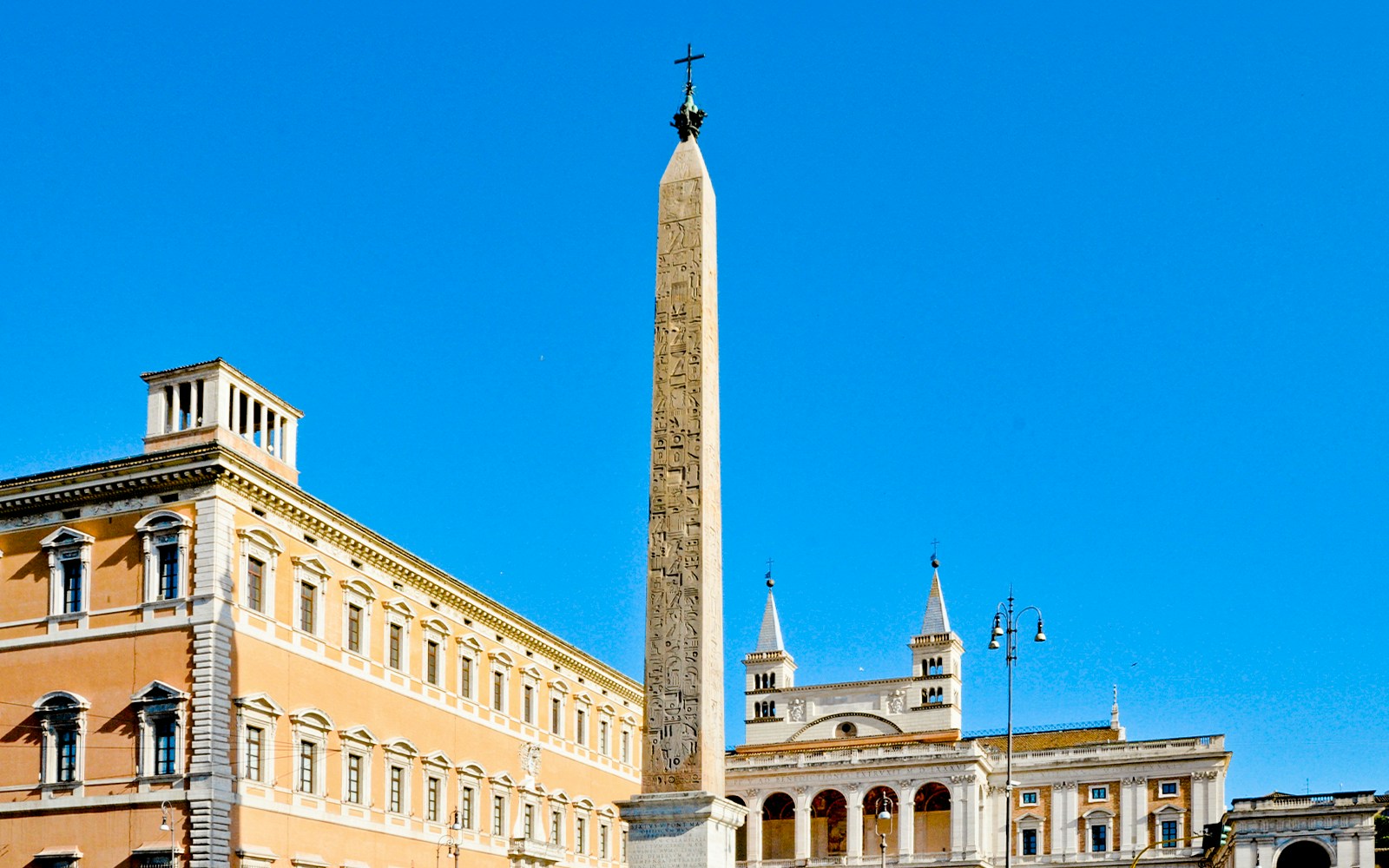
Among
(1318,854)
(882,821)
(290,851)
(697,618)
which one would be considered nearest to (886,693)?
(882,821)

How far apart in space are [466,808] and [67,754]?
11.9 meters

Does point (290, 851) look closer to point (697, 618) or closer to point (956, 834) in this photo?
point (697, 618)

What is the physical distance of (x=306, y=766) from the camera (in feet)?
110

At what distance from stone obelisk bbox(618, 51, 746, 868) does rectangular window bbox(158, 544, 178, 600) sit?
14.6m

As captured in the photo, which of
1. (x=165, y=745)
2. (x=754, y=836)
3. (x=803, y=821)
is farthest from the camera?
(x=754, y=836)

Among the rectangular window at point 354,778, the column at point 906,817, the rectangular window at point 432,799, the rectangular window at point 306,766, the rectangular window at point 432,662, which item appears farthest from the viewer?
the column at point 906,817

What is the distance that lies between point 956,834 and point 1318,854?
18164 millimetres

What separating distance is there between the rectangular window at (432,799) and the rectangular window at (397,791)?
Result: 1164 mm

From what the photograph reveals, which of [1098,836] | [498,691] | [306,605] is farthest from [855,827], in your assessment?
[306,605]

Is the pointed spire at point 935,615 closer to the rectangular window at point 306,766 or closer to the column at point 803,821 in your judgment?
the column at point 803,821

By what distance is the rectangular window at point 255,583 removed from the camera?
32125mm

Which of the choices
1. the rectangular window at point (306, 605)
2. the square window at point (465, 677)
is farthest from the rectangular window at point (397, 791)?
the rectangular window at point (306, 605)

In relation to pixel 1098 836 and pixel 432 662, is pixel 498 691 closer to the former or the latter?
pixel 432 662

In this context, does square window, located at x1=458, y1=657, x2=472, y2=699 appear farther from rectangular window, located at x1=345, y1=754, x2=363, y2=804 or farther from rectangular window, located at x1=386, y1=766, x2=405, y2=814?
rectangular window, located at x1=345, y1=754, x2=363, y2=804
